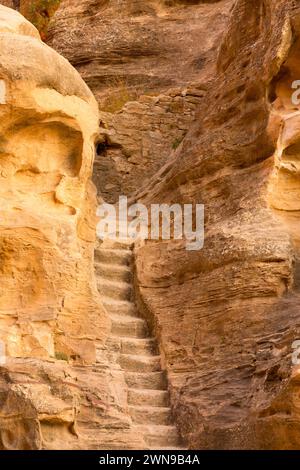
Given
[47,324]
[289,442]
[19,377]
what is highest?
Result: [47,324]

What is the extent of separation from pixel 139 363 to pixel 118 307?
102cm

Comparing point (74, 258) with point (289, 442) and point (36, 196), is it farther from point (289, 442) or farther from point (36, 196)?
point (289, 442)

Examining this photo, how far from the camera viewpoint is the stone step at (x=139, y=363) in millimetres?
16234

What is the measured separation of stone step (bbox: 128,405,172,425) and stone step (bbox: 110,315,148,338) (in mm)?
1277

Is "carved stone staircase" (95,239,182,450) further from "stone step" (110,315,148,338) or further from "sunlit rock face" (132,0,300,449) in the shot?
"sunlit rock face" (132,0,300,449)

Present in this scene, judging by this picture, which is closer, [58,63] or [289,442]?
[289,442]

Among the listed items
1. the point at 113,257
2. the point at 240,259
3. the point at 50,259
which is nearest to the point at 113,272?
the point at 113,257

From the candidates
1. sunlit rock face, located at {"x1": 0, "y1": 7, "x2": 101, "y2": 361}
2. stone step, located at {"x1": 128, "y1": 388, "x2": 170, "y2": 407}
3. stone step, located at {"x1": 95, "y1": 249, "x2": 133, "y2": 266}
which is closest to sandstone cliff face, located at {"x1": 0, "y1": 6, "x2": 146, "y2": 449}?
sunlit rock face, located at {"x1": 0, "y1": 7, "x2": 101, "y2": 361}

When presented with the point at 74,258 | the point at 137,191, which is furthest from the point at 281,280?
the point at 137,191

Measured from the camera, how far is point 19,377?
48.0 ft

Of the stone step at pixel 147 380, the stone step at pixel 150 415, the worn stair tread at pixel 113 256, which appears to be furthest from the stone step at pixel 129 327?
the stone step at pixel 150 415

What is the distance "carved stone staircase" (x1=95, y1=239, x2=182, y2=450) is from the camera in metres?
15.4

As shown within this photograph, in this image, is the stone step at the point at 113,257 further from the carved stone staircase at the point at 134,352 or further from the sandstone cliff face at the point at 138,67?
the sandstone cliff face at the point at 138,67

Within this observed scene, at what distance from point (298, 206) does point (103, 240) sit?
9.02 feet
